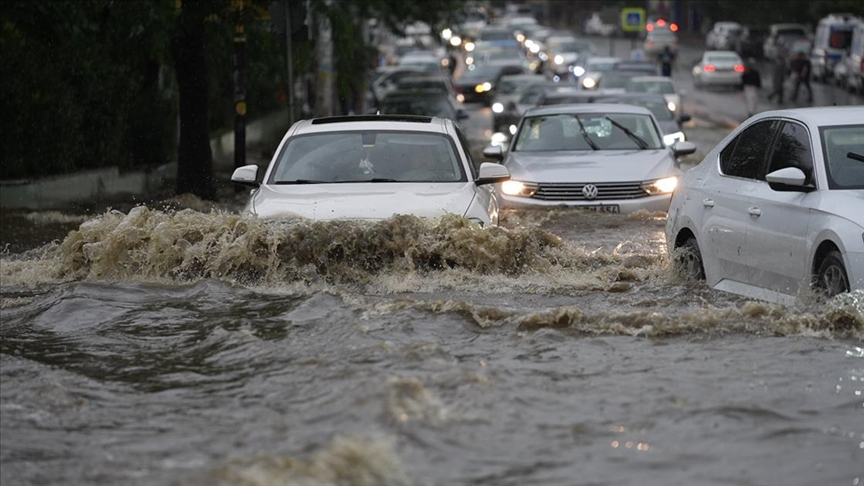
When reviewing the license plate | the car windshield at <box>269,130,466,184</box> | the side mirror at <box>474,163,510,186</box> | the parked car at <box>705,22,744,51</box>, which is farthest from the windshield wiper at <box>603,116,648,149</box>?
the parked car at <box>705,22,744,51</box>

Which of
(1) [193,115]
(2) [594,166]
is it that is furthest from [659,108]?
(2) [594,166]

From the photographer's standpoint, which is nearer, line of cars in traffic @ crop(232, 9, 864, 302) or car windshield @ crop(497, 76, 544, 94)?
line of cars in traffic @ crop(232, 9, 864, 302)

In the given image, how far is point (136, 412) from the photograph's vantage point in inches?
282

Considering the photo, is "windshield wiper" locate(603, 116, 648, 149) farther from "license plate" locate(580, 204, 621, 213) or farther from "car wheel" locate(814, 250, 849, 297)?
"car wheel" locate(814, 250, 849, 297)

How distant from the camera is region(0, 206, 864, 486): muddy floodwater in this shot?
20.3 ft

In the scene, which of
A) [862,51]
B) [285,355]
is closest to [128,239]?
[285,355]

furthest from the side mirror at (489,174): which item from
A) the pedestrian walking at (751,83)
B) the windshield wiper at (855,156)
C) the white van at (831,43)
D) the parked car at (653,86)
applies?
the white van at (831,43)

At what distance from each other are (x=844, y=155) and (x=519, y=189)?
6.92 meters

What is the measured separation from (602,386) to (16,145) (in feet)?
45.8

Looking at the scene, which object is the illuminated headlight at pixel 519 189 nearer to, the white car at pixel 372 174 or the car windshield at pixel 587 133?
the car windshield at pixel 587 133

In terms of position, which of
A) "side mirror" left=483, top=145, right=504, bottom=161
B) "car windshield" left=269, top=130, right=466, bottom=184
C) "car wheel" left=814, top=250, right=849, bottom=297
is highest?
"car windshield" left=269, top=130, right=466, bottom=184

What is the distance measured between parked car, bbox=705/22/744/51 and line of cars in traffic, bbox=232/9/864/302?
61.4 meters

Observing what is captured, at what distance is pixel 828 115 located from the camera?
32.5 ft

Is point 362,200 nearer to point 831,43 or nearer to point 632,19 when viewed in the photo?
point 831,43
